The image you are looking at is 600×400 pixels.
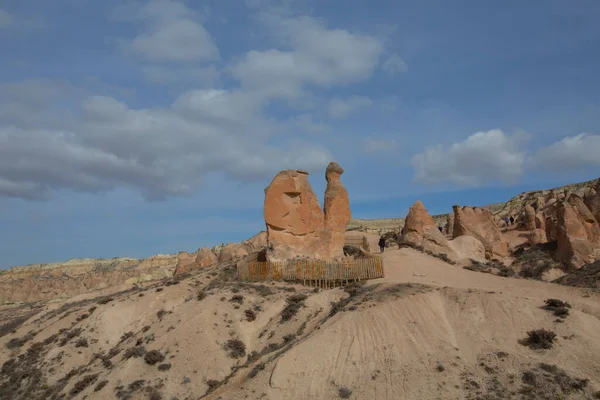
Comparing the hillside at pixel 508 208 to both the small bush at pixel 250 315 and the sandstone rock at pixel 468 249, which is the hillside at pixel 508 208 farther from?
the small bush at pixel 250 315

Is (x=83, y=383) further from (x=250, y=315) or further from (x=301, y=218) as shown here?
(x=301, y=218)

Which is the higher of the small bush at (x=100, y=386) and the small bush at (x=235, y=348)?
the small bush at (x=235, y=348)

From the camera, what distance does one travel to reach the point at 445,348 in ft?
50.6

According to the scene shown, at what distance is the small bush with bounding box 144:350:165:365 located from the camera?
1847 cm

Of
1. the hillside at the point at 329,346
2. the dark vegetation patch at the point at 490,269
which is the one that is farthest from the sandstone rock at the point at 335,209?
the dark vegetation patch at the point at 490,269

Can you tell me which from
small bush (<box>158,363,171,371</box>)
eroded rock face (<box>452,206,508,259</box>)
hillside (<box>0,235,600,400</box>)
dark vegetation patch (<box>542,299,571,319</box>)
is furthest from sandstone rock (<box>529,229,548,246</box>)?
small bush (<box>158,363,171,371</box>)

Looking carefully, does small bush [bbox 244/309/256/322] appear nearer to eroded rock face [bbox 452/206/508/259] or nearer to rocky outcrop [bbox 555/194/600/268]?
rocky outcrop [bbox 555/194/600/268]

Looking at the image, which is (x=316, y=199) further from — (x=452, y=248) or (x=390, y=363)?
(x=390, y=363)

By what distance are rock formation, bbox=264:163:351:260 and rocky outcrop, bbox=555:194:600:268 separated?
16.5 meters

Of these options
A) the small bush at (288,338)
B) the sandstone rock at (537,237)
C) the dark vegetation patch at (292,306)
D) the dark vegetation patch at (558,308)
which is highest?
the sandstone rock at (537,237)

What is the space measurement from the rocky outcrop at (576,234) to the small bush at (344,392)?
949 inches

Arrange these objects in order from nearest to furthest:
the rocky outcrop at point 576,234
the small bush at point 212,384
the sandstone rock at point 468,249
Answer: the small bush at point 212,384
the rocky outcrop at point 576,234
the sandstone rock at point 468,249

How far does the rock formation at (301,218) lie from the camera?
27.3 metres

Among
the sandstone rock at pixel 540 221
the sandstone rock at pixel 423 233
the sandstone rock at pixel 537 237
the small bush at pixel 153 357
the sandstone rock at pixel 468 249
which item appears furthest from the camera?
the sandstone rock at pixel 540 221
